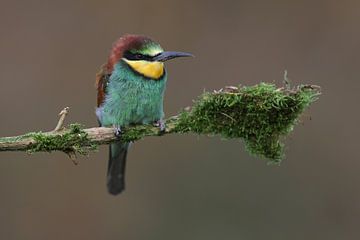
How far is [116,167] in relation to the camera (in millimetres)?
4699

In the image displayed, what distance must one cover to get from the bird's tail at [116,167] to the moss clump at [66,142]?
860 mm

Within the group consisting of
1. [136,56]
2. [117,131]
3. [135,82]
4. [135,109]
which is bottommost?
[117,131]

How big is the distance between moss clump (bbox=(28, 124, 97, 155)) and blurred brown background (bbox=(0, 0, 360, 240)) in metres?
2.18

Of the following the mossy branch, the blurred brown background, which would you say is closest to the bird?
the mossy branch

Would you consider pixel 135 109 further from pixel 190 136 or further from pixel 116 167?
pixel 190 136

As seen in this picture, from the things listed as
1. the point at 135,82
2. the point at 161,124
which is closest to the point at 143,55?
the point at 135,82

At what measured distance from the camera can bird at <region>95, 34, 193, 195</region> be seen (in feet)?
13.6

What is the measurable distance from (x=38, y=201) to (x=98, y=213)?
17.7 inches

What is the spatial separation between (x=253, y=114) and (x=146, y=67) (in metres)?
0.73

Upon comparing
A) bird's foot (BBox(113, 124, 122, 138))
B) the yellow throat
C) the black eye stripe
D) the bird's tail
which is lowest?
the bird's tail

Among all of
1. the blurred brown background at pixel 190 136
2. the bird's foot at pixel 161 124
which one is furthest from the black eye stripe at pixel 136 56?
the blurred brown background at pixel 190 136

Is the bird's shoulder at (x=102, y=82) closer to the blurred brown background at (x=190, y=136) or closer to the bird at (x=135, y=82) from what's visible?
the bird at (x=135, y=82)

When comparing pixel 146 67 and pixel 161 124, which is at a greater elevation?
pixel 146 67

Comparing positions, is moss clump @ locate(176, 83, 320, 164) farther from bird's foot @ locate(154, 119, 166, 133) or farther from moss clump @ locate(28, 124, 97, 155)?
moss clump @ locate(28, 124, 97, 155)
